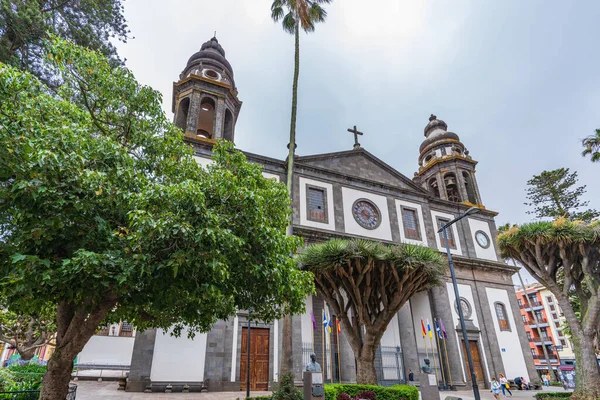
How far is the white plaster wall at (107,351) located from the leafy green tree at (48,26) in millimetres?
18791

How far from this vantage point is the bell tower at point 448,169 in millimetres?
27266

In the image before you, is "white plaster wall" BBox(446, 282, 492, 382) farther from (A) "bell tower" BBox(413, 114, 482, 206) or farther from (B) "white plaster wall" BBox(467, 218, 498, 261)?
(A) "bell tower" BBox(413, 114, 482, 206)

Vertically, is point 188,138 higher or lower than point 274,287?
higher

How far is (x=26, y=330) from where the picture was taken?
22547 mm

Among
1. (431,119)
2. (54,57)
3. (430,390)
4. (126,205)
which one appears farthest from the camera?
(431,119)

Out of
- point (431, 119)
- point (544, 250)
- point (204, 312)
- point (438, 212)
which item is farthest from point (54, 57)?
point (431, 119)

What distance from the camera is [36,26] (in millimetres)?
10055

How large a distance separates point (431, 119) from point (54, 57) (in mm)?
29524

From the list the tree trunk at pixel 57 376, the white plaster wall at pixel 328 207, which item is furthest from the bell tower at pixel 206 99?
the tree trunk at pixel 57 376

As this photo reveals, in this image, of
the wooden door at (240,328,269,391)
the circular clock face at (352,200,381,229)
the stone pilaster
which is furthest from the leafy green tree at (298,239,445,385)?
the circular clock face at (352,200,381,229)

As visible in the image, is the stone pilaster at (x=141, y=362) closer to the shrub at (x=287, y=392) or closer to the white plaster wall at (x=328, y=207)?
the shrub at (x=287, y=392)

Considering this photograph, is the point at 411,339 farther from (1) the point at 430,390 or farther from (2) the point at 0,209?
(2) the point at 0,209

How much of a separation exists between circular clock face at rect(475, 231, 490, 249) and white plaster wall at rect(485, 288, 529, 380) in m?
3.21

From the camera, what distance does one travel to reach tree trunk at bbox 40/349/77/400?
6.77 meters
